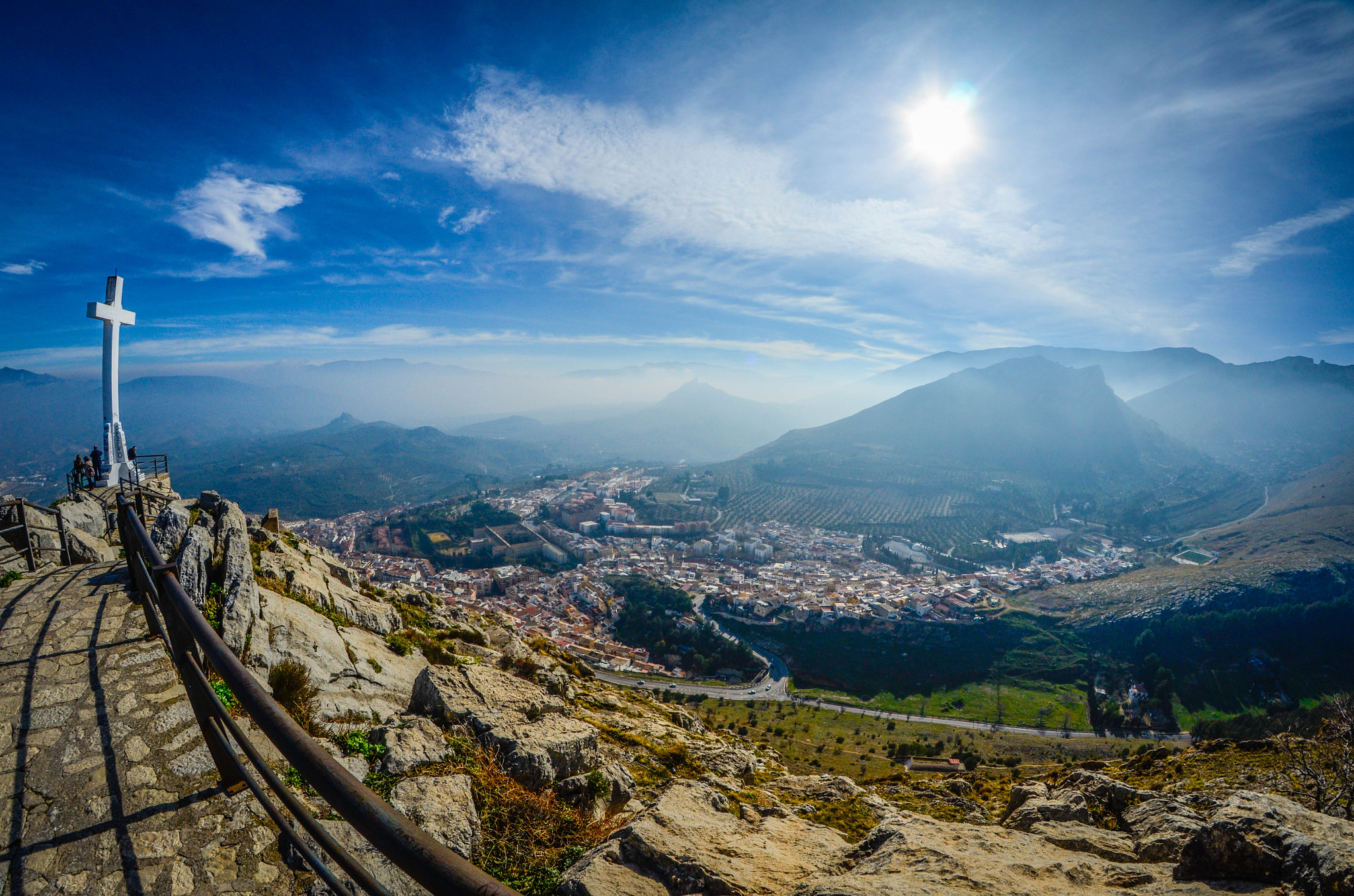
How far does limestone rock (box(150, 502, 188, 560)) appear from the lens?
19.3 feet

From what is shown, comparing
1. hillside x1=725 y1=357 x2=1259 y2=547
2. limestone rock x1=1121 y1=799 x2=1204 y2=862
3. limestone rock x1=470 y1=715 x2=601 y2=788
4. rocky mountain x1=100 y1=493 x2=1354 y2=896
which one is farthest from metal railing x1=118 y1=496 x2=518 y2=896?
hillside x1=725 y1=357 x2=1259 y2=547

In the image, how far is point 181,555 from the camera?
5.11 m

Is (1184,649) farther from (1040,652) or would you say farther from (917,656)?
(917,656)

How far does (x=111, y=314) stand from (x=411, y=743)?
55.8 ft

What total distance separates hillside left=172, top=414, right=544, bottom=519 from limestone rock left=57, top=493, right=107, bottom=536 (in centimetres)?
6784

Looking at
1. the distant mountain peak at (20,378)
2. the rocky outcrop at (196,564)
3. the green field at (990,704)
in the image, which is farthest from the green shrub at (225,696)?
the distant mountain peak at (20,378)

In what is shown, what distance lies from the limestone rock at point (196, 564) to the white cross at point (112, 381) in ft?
36.0

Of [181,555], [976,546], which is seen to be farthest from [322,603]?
[976,546]

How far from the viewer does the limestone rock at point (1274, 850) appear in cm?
318

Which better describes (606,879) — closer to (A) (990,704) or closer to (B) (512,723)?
(B) (512,723)

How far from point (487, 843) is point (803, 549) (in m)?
72.8

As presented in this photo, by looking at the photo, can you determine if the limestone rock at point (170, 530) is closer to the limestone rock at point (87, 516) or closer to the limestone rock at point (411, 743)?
the limestone rock at point (411, 743)

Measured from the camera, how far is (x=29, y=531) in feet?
22.9

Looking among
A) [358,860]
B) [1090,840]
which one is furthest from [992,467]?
[358,860]
